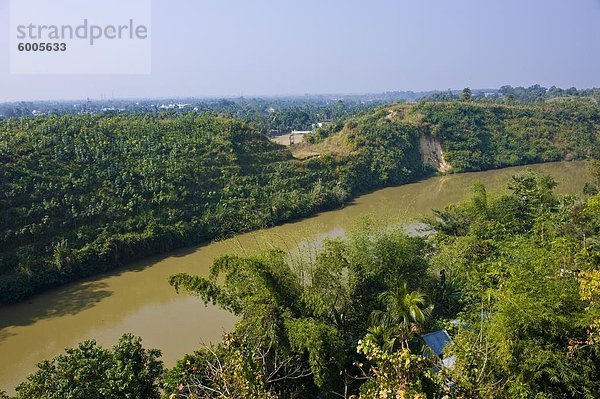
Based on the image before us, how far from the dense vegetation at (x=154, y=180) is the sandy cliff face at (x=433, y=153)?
49cm

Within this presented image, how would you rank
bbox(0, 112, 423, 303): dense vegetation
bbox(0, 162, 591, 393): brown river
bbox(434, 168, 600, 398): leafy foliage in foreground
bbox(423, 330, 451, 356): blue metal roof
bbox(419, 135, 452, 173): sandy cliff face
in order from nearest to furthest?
bbox(434, 168, 600, 398): leafy foliage in foreground
bbox(423, 330, 451, 356): blue metal roof
bbox(0, 162, 591, 393): brown river
bbox(0, 112, 423, 303): dense vegetation
bbox(419, 135, 452, 173): sandy cliff face

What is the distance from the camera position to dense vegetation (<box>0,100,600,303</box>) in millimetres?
12711

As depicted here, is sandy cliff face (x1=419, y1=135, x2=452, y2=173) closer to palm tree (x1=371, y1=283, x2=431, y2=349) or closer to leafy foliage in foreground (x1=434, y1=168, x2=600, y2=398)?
leafy foliage in foreground (x1=434, y1=168, x2=600, y2=398)

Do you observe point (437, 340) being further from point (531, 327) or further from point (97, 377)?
point (97, 377)

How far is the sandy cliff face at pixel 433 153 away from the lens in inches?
1082

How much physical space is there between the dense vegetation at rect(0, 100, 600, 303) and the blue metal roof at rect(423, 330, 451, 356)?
6.27 meters

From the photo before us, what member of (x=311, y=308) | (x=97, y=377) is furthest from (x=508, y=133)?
(x=97, y=377)

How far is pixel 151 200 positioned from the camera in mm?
15484

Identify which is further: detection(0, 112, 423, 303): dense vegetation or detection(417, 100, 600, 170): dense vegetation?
detection(417, 100, 600, 170): dense vegetation

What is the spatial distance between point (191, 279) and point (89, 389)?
6.21 ft

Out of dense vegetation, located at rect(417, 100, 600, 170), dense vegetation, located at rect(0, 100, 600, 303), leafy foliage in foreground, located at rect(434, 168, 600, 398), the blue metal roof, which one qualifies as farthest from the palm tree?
dense vegetation, located at rect(417, 100, 600, 170)

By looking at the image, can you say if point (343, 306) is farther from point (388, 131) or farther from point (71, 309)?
point (388, 131)

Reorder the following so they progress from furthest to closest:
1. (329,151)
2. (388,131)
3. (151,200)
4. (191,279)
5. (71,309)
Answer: (388,131) → (329,151) → (151,200) → (71,309) → (191,279)

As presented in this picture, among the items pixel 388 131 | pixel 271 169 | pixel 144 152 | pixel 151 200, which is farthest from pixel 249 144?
pixel 388 131
